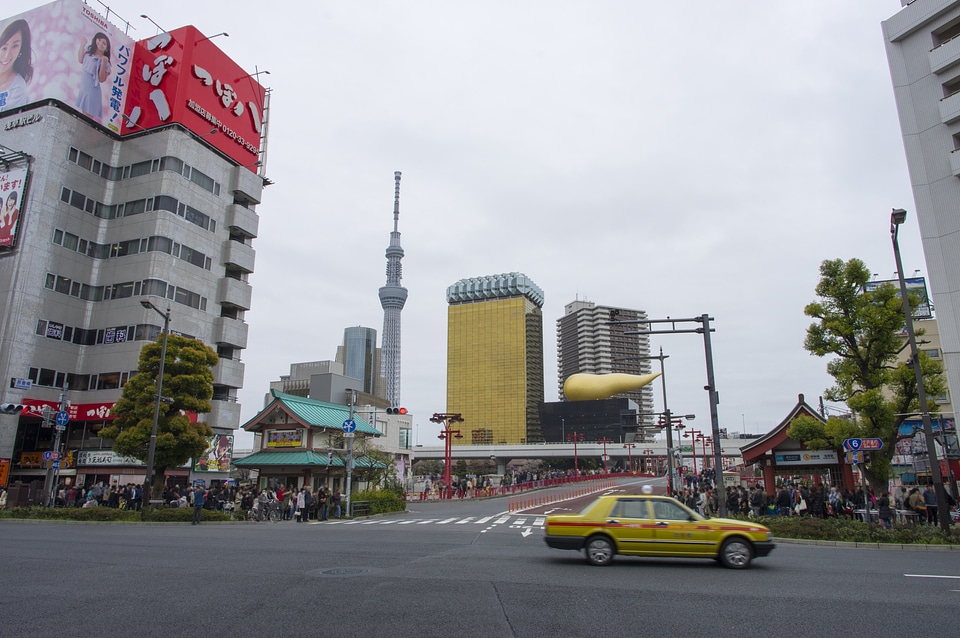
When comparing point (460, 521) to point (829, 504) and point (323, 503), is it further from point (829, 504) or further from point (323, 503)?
point (829, 504)

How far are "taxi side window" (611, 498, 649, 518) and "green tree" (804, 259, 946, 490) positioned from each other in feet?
48.1

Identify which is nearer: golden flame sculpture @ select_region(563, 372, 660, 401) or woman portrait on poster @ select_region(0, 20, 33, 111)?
golden flame sculpture @ select_region(563, 372, 660, 401)

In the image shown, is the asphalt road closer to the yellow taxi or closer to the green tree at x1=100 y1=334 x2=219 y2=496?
the yellow taxi

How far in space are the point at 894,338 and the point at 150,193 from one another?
52418mm

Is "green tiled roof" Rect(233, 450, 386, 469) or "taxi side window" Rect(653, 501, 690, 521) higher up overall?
"green tiled roof" Rect(233, 450, 386, 469)

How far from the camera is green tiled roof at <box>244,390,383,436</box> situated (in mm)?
39531

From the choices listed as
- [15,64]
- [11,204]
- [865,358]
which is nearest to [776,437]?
[865,358]

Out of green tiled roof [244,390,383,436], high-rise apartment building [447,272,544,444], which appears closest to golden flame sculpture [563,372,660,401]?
green tiled roof [244,390,383,436]

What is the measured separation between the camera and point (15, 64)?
49.8m

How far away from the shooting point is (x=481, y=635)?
→ 664 cm

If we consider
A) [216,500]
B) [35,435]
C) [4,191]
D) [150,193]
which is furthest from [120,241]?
[216,500]

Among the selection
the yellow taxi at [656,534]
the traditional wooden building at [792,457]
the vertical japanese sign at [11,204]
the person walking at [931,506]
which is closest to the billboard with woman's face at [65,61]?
the vertical japanese sign at [11,204]

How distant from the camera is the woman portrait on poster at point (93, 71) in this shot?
48844 mm

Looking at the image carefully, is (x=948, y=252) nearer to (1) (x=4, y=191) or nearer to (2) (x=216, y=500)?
(2) (x=216, y=500)
